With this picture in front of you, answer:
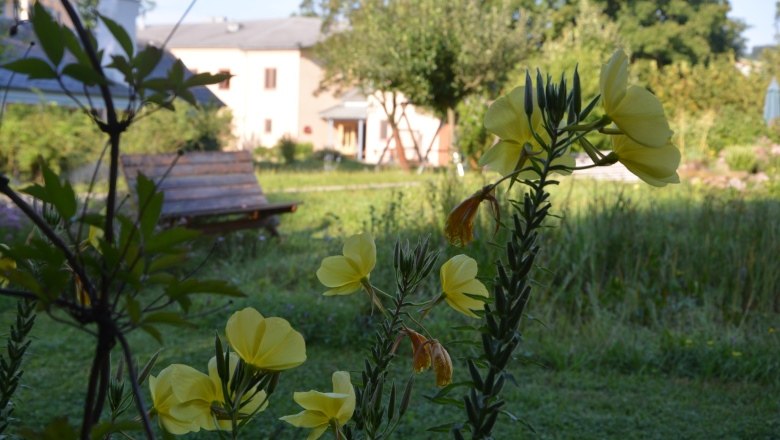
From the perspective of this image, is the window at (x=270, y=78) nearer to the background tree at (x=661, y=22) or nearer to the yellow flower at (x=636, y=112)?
the background tree at (x=661, y=22)

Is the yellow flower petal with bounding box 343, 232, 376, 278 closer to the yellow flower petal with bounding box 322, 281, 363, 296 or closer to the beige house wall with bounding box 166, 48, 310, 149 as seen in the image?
the yellow flower petal with bounding box 322, 281, 363, 296

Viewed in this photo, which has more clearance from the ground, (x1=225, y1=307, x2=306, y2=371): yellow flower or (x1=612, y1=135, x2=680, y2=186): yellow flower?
(x1=612, y1=135, x2=680, y2=186): yellow flower

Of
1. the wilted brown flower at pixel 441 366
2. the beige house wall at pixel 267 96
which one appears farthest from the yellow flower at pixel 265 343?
the beige house wall at pixel 267 96

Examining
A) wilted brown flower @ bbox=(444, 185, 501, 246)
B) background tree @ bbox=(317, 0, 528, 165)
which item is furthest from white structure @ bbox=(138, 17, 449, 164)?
wilted brown flower @ bbox=(444, 185, 501, 246)

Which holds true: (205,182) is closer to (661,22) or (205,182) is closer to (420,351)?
(420,351)

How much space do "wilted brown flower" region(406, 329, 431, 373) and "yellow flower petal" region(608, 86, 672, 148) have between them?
329 mm

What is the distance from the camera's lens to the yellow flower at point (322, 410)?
2.78 feet

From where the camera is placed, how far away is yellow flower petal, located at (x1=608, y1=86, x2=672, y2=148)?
2.42ft

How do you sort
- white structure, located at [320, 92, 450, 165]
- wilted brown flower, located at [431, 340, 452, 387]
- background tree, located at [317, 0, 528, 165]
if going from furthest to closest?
1. white structure, located at [320, 92, 450, 165]
2. background tree, located at [317, 0, 528, 165]
3. wilted brown flower, located at [431, 340, 452, 387]

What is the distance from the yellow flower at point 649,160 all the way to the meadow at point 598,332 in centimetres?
258

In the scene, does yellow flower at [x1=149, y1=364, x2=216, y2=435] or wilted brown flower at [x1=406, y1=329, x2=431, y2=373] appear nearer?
yellow flower at [x1=149, y1=364, x2=216, y2=435]

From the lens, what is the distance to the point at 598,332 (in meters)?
5.69

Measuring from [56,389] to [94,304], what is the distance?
14.6ft

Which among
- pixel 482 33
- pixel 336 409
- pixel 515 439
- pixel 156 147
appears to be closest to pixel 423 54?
pixel 482 33
